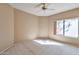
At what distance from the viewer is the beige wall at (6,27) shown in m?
1.96

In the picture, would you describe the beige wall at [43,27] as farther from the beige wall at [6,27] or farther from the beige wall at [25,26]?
the beige wall at [6,27]

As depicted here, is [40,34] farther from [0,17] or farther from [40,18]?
[0,17]

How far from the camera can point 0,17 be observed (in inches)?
78.8

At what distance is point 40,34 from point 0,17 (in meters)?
0.77

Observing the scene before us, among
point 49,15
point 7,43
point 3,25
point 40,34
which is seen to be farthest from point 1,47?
point 49,15

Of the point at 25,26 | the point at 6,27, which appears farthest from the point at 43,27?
the point at 6,27

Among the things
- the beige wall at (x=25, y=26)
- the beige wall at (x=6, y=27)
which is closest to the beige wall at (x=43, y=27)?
the beige wall at (x=25, y=26)

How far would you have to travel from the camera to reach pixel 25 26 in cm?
219

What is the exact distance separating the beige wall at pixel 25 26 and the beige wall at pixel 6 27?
95 mm

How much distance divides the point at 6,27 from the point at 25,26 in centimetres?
37

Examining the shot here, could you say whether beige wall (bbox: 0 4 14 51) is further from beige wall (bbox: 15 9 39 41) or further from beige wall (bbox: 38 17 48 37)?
beige wall (bbox: 38 17 48 37)

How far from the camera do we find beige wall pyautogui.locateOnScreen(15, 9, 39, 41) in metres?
2.05

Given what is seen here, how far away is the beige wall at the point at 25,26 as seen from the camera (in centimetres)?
205
